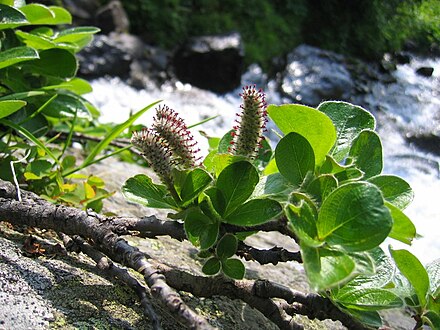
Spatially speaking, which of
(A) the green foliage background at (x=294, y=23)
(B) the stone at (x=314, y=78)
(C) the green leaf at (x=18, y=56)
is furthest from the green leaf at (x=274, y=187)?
(A) the green foliage background at (x=294, y=23)

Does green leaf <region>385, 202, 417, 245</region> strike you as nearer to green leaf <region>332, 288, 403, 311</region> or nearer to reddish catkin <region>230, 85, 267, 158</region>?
green leaf <region>332, 288, 403, 311</region>

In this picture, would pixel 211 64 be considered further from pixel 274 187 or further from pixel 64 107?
pixel 274 187

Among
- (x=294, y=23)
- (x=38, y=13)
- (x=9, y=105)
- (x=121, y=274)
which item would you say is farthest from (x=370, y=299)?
(x=294, y=23)

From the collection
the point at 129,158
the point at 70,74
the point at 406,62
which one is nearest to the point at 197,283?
the point at 70,74

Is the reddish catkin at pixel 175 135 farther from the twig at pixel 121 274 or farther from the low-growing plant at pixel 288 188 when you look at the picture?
the twig at pixel 121 274

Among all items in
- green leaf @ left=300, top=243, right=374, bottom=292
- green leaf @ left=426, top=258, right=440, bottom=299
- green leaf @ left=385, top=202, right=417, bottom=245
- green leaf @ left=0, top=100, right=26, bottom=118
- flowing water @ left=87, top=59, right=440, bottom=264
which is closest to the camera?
green leaf @ left=300, top=243, right=374, bottom=292

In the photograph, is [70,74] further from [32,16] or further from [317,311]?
[317,311]

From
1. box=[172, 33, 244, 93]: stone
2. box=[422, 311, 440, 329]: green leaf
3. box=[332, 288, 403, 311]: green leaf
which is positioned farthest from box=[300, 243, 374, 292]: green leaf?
box=[172, 33, 244, 93]: stone
